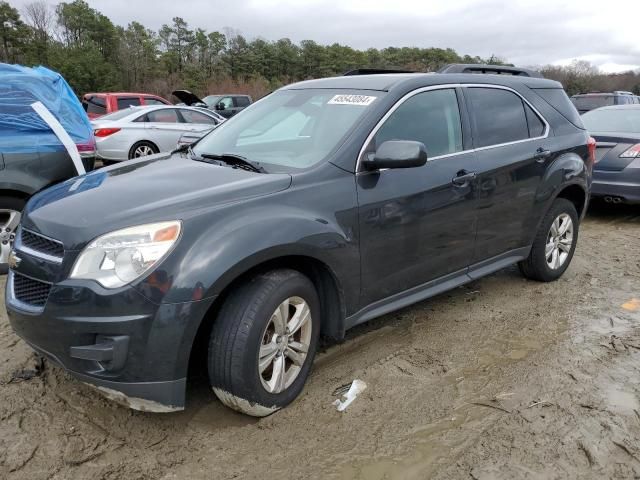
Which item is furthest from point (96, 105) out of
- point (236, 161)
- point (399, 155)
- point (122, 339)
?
point (122, 339)

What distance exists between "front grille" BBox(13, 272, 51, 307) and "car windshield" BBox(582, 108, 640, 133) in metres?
7.68

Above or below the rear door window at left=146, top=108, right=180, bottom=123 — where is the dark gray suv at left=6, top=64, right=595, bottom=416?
below

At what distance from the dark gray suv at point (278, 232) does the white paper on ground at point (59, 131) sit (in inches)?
76.9

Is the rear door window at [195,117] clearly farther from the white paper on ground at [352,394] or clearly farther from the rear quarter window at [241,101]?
the white paper on ground at [352,394]

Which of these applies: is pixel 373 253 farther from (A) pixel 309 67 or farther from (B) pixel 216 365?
(A) pixel 309 67

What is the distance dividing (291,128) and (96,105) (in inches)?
504

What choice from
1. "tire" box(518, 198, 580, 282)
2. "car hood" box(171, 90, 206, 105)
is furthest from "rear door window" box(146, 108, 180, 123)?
"tire" box(518, 198, 580, 282)

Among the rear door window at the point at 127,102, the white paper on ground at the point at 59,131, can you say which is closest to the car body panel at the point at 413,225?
the white paper on ground at the point at 59,131

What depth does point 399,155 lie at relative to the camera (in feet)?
9.96

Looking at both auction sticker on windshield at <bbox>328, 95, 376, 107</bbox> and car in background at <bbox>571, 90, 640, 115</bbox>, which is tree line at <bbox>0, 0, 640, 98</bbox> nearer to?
car in background at <bbox>571, 90, 640, 115</bbox>

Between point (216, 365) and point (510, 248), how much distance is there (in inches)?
106

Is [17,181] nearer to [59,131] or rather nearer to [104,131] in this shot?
[59,131]

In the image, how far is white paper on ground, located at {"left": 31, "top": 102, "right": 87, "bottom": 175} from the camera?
5.24 m

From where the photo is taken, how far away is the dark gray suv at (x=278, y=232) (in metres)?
2.43
